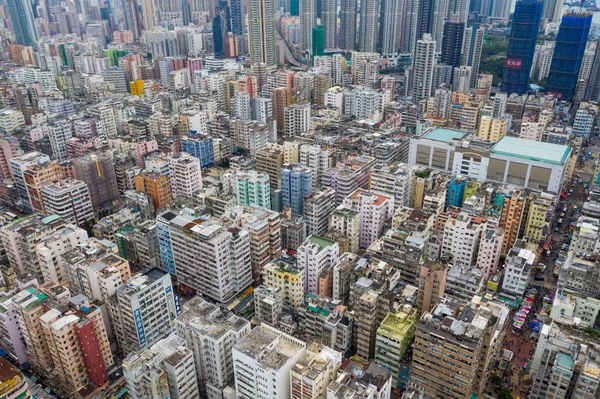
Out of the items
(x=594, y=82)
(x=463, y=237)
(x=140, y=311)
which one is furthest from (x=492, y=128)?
(x=140, y=311)

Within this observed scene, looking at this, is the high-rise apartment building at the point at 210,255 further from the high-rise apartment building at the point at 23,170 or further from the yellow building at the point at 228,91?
the yellow building at the point at 228,91

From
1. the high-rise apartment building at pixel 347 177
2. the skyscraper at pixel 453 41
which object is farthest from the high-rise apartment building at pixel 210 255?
the skyscraper at pixel 453 41

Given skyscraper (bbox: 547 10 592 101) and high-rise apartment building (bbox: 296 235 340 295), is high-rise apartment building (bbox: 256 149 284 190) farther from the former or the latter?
skyscraper (bbox: 547 10 592 101)

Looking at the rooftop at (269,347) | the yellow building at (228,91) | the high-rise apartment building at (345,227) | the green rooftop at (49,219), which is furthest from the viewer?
the yellow building at (228,91)

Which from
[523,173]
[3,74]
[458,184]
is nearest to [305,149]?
[458,184]

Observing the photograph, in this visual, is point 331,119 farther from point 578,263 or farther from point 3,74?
point 3,74

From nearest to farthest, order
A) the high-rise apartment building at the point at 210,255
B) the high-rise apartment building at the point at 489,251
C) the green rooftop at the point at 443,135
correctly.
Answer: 1. the high-rise apartment building at the point at 210,255
2. the high-rise apartment building at the point at 489,251
3. the green rooftop at the point at 443,135
